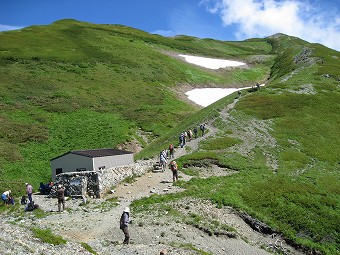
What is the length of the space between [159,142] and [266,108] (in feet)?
71.8

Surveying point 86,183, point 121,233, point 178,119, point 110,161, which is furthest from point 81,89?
point 121,233

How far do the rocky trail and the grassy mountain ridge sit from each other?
9.40 feet

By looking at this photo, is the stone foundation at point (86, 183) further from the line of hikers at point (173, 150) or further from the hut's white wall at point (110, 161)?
the line of hikers at point (173, 150)

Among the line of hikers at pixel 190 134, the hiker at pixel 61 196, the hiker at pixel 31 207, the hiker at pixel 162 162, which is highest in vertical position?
the line of hikers at pixel 190 134

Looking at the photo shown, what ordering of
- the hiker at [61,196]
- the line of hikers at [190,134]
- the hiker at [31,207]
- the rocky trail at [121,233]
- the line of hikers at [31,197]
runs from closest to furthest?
the rocky trail at [121,233] → the hiker at [61,196] → the line of hikers at [31,197] → the hiker at [31,207] → the line of hikers at [190,134]

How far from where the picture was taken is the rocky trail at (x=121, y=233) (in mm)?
21625

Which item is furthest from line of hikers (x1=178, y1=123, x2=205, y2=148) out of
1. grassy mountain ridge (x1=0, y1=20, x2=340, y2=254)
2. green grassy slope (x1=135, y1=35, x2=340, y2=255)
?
grassy mountain ridge (x1=0, y1=20, x2=340, y2=254)

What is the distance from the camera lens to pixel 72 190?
1422 inches

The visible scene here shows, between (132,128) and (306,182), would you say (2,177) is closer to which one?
(132,128)

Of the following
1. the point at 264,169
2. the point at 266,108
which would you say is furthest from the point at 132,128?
the point at 264,169

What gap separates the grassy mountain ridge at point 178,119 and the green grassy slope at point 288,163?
141mm

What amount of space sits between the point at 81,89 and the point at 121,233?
6657 cm

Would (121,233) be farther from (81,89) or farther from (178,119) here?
(81,89)

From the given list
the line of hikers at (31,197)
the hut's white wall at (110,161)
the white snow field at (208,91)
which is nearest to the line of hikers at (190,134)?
the hut's white wall at (110,161)
